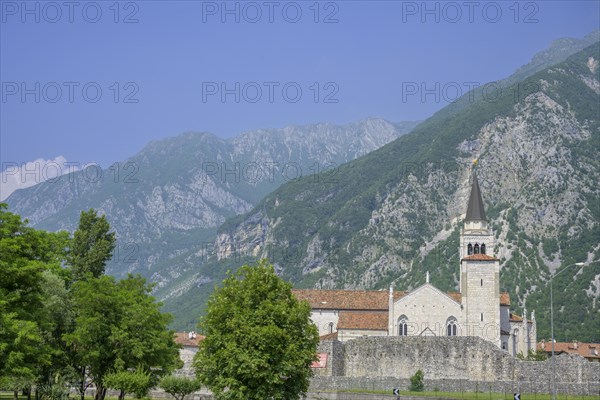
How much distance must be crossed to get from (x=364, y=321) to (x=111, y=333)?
52.3 metres

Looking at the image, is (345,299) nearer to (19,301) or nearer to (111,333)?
(111,333)

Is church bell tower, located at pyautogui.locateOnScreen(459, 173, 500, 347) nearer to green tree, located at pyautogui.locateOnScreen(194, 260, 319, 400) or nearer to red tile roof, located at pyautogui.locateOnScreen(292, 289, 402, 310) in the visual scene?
red tile roof, located at pyautogui.locateOnScreen(292, 289, 402, 310)

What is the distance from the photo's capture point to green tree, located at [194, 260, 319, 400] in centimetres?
5422

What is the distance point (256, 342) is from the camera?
54.3m

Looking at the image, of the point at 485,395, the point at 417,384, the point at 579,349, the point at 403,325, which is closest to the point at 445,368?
the point at 417,384

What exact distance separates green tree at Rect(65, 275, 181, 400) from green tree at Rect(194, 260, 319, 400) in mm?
10106

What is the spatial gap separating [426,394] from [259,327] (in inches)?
1191

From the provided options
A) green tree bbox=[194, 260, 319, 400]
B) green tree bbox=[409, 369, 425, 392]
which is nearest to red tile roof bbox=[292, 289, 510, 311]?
green tree bbox=[409, 369, 425, 392]

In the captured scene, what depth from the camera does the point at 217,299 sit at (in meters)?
57.3

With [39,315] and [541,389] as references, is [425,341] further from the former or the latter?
[39,315]

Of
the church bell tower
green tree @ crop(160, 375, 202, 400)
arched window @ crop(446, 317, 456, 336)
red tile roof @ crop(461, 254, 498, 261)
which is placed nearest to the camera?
green tree @ crop(160, 375, 202, 400)

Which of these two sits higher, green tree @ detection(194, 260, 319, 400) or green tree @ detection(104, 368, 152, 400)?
green tree @ detection(194, 260, 319, 400)

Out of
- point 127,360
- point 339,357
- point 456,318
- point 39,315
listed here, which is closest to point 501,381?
point 339,357

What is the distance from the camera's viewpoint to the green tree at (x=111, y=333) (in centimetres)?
6506
